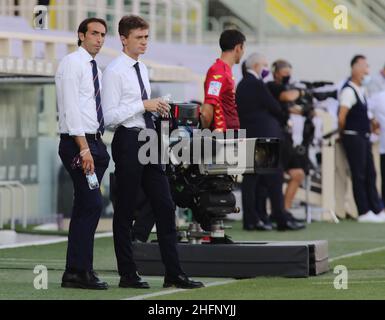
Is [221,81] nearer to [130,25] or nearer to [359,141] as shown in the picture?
[130,25]

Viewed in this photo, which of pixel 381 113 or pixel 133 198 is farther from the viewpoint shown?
pixel 381 113

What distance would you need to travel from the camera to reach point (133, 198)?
34.6 ft

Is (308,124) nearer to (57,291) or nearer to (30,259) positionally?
(30,259)

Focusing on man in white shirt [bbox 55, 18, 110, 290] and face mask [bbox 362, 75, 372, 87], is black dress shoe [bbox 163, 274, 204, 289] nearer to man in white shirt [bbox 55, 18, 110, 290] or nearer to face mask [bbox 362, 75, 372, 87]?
Result: man in white shirt [bbox 55, 18, 110, 290]

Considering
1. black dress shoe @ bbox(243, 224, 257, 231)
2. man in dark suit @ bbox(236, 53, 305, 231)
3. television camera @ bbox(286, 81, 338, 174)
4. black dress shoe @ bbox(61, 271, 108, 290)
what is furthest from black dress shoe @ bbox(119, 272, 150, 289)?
television camera @ bbox(286, 81, 338, 174)

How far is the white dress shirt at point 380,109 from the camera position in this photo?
20438 mm

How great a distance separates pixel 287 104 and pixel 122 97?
7.55 metres

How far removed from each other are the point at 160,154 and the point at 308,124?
333 inches

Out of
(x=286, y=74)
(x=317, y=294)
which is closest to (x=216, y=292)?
(x=317, y=294)

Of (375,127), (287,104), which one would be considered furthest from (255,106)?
(375,127)

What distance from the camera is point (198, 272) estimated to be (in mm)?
11672

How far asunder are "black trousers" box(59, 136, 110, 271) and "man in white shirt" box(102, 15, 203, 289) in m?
0.14

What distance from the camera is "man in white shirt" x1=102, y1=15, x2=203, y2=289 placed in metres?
10.4
